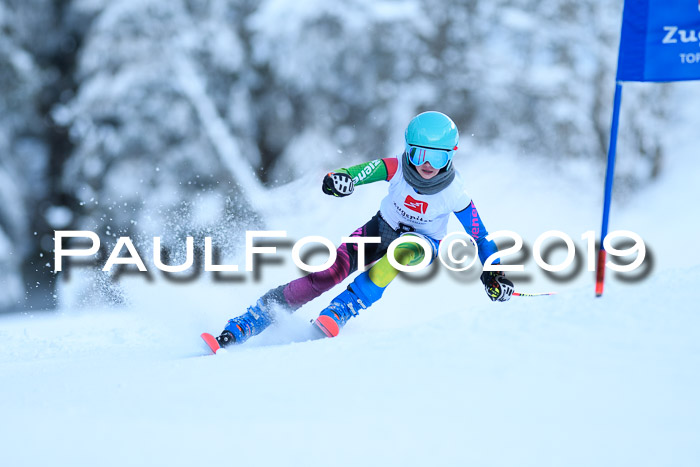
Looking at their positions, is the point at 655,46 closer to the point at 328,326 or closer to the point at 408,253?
the point at 408,253

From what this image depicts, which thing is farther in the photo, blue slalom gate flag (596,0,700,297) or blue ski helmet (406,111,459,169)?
blue ski helmet (406,111,459,169)

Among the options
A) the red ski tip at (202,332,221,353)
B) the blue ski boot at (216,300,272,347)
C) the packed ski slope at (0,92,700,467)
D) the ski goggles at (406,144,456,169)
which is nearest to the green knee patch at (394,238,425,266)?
the ski goggles at (406,144,456,169)

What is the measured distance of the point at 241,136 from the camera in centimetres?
1126

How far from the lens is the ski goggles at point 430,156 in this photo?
12.4 ft

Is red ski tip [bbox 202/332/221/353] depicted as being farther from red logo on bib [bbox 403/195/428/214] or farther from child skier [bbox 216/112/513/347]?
red logo on bib [bbox 403/195/428/214]

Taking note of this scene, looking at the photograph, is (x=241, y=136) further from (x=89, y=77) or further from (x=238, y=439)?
(x=238, y=439)

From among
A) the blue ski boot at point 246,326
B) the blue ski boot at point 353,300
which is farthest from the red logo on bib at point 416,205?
the blue ski boot at point 246,326

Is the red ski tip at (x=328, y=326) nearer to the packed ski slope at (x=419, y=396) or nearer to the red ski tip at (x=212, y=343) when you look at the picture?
the red ski tip at (x=212, y=343)

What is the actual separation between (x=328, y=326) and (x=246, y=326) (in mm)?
453

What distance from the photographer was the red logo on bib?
3.99 metres

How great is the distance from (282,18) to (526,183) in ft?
16.1

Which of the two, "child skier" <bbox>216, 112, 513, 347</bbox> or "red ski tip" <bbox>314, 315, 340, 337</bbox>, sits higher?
"child skier" <bbox>216, 112, 513, 347</bbox>

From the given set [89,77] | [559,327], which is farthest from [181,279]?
[89,77]

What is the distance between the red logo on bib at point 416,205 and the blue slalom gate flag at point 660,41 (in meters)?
1.26
